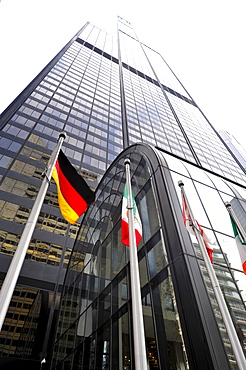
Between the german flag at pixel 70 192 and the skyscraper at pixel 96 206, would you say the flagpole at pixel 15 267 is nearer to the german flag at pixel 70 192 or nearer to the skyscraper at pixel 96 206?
the german flag at pixel 70 192

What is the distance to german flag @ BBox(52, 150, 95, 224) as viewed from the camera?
718 centimetres

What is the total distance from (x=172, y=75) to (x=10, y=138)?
401ft

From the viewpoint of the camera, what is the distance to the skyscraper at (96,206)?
29.1ft

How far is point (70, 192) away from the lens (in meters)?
7.37

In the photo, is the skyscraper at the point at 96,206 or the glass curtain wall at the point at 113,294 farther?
the skyscraper at the point at 96,206

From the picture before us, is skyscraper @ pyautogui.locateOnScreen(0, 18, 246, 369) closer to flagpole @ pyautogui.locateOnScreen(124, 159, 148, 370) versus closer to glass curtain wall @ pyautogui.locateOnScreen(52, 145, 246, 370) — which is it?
glass curtain wall @ pyautogui.locateOnScreen(52, 145, 246, 370)

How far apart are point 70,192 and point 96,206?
1223 centimetres

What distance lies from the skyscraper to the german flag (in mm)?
3884

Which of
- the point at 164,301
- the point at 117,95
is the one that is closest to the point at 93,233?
the point at 164,301

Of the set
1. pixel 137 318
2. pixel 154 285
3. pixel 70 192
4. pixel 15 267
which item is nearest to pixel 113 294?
pixel 154 285

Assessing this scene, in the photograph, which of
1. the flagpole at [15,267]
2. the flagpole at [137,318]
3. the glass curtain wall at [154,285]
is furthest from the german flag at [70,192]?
the glass curtain wall at [154,285]

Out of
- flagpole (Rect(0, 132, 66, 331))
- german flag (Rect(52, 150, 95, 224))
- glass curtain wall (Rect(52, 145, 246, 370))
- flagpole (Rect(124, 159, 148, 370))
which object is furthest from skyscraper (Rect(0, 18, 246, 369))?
flagpole (Rect(0, 132, 66, 331))

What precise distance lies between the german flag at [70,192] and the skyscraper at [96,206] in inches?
153

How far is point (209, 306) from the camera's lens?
7.46 meters
